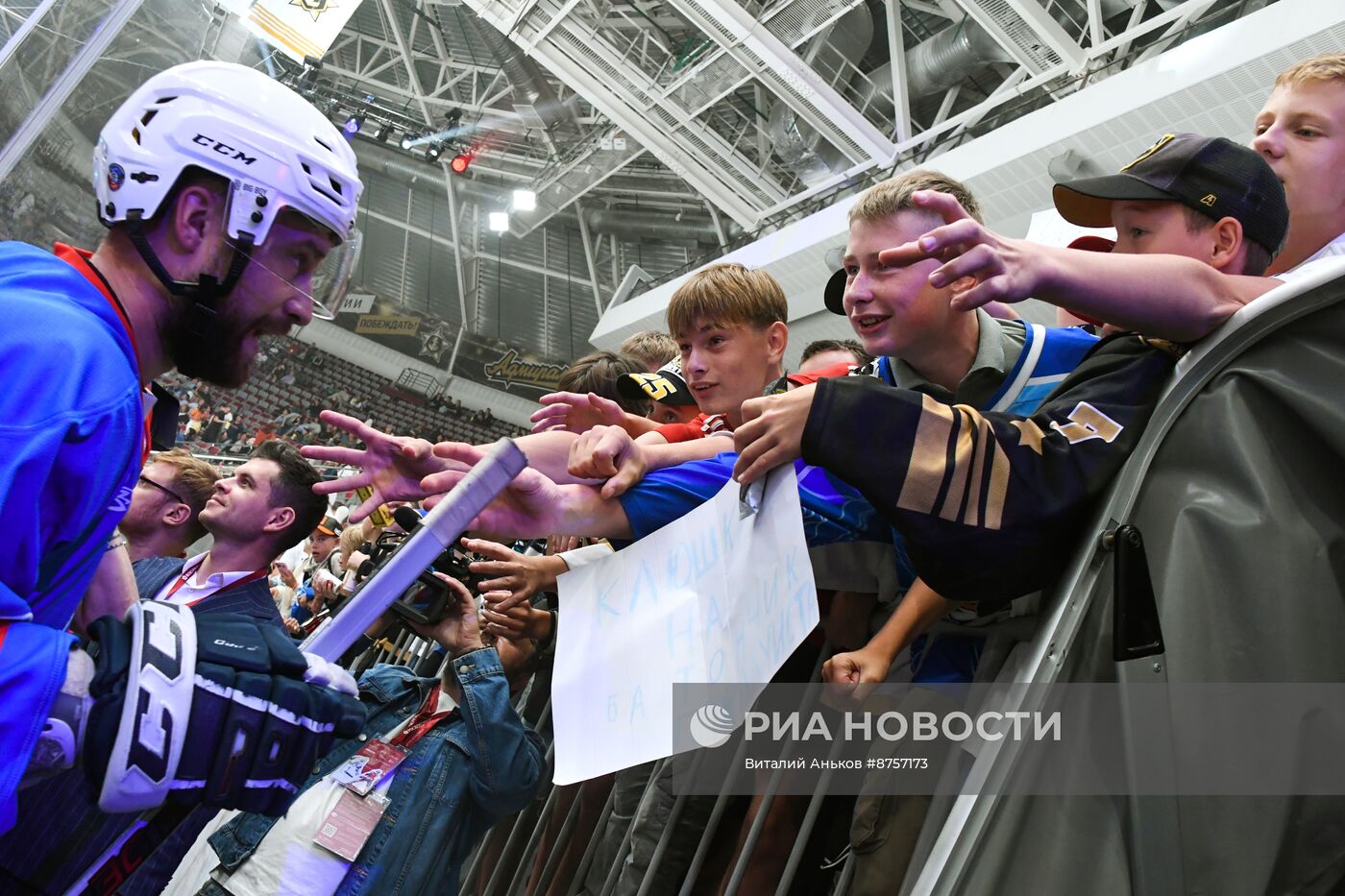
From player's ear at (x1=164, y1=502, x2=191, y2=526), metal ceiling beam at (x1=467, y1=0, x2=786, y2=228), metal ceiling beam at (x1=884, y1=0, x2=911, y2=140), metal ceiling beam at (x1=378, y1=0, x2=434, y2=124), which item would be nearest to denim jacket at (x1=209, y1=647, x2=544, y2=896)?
player's ear at (x1=164, y1=502, x2=191, y2=526)

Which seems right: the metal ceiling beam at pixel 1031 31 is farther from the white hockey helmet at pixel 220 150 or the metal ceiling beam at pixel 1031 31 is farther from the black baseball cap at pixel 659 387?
the white hockey helmet at pixel 220 150

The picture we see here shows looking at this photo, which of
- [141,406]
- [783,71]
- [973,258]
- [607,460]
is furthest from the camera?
[783,71]

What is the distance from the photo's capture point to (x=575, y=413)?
5.83 ft

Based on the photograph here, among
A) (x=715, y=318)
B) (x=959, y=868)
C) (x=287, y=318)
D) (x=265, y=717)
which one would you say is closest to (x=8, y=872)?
(x=265, y=717)

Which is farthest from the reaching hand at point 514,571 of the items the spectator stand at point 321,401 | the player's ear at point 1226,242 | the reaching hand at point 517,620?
the spectator stand at point 321,401

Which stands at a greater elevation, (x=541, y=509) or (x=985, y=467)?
(x=985, y=467)

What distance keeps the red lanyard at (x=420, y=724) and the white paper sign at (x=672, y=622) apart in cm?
95

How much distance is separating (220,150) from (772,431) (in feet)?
3.15

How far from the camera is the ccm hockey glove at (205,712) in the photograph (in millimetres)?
1020

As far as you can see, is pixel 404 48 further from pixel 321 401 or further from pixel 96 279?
pixel 96 279

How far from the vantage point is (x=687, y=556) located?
4.56ft

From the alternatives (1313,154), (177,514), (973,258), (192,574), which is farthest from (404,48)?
(973,258)

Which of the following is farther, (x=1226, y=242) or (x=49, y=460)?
(x=1226, y=242)

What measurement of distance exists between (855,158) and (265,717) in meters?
10.8
